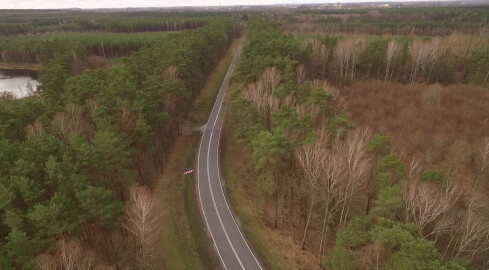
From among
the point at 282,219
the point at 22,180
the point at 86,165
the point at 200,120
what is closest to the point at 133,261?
the point at 86,165

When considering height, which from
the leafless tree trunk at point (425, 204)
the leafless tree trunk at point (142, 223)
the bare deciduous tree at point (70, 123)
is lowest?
the leafless tree trunk at point (142, 223)

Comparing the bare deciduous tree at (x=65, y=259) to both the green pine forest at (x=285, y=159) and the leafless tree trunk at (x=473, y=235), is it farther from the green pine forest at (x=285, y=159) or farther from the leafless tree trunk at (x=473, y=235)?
the leafless tree trunk at (x=473, y=235)

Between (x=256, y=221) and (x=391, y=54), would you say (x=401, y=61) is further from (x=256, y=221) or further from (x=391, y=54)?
(x=256, y=221)

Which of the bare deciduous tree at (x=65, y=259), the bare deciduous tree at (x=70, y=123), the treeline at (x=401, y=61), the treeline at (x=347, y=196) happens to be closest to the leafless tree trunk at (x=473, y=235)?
the treeline at (x=347, y=196)

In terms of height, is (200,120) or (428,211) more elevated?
(428,211)

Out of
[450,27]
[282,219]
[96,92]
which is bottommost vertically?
[282,219]

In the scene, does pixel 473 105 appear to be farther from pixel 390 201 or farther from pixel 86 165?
pixel 86 165
